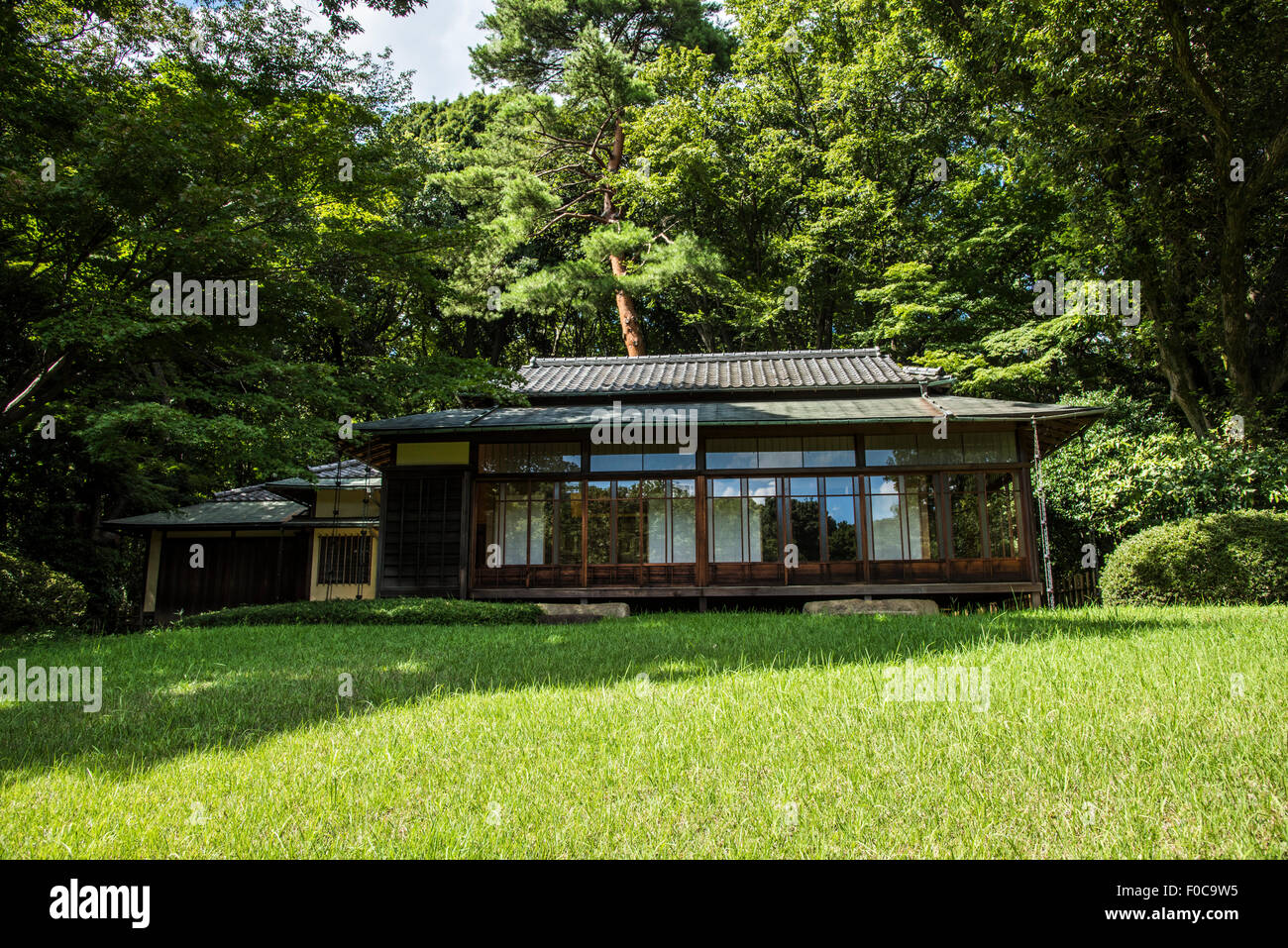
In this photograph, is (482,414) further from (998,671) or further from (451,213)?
(451,213)

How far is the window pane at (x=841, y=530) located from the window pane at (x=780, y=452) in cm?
98

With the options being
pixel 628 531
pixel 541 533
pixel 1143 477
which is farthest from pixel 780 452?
pixel 1143 477

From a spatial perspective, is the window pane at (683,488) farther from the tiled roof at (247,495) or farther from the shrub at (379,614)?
the tiled roof at (247,495)

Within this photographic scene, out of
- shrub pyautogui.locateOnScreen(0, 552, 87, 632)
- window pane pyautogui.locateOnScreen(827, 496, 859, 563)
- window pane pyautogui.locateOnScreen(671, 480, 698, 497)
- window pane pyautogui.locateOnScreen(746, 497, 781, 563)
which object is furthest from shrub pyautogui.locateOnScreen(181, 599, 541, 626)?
window pane pyautogui.locateOnScreen(827, 496, 859, 563)

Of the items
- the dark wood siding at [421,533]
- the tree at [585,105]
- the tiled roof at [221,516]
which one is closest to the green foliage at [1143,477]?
the tree at [585,105]

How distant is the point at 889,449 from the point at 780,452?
2000mm

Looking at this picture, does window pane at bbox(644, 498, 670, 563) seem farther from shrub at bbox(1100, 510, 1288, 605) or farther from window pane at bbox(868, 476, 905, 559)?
shrub at bbox(1100, 510, 1288, 605)

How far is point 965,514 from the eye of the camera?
42.9 feet

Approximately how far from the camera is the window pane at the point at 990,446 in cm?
1309

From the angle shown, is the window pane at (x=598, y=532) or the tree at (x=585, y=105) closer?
the window pane at (x=598, y=532)

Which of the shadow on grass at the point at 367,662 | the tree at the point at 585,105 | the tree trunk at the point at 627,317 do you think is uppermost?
the tree at the point at 585,105

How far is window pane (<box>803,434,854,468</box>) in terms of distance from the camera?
13359 mm

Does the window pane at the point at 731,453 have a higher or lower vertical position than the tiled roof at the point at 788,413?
lower

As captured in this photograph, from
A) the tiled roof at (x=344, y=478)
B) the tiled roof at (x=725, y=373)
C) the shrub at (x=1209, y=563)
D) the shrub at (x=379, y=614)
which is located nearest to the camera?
the shrub at (x=1209, y=563)
